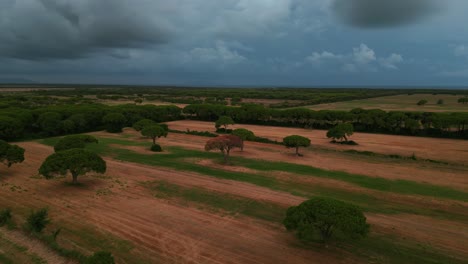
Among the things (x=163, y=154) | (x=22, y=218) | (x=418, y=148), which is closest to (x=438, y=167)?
(x=418, y=148)

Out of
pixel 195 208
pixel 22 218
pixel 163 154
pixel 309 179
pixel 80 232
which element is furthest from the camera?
pixel 163 154

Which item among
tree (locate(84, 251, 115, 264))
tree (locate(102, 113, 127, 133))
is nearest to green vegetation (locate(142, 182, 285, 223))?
tree (locate(84, 251, 115, 264))

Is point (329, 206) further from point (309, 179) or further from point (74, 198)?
point (74, 198)

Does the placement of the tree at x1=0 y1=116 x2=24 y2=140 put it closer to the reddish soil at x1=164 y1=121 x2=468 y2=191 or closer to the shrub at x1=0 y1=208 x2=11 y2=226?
the reddish soil at x1=164 y1=121 x2=468 y2=191

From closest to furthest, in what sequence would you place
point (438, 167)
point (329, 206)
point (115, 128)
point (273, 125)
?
1. point (329, 206)
2. point (438, 167)
3. point (115, 128)
4. point (273, 125)

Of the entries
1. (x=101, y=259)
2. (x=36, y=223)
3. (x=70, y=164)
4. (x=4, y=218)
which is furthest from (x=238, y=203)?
(x=4, y=218)

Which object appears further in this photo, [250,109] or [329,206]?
[250,109]

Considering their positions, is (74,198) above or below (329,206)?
below

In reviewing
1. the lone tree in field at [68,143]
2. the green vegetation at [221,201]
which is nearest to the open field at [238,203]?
the green vegetation at [221,201]
